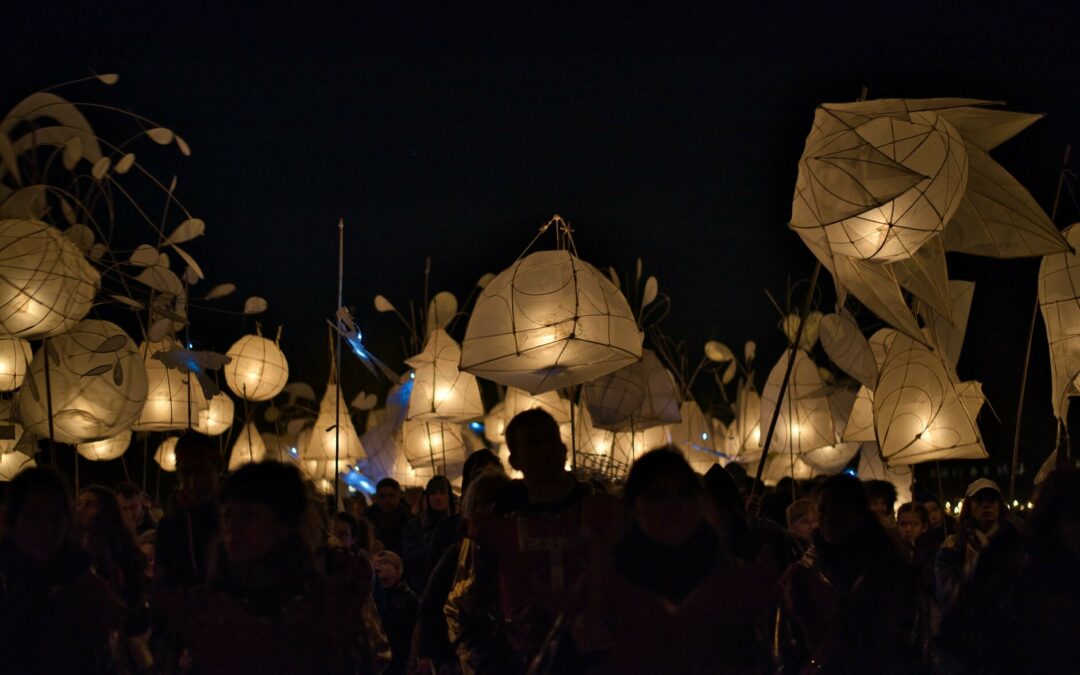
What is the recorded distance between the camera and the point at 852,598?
3785 millimetres

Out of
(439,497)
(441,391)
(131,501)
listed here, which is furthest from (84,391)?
(441,391)

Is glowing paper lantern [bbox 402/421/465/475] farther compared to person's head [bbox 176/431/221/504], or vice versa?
glowing paper lantern [bbox 402/421/465/475]

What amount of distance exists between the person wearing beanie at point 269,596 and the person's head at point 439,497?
3.52 m

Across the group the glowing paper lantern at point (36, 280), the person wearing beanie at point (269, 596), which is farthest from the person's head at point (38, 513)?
the glowing paper lantern at point (36, 280)

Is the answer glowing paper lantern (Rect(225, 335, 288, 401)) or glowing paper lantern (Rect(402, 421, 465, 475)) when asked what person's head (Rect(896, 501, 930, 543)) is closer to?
glowing paper lantern (Rect(402, 421, 465, 475))

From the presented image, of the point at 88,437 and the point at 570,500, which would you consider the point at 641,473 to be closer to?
the point at 570,500

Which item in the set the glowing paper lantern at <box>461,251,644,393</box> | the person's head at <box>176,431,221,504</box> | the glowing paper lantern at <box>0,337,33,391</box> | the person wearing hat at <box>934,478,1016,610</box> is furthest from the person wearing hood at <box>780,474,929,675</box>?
the glowing paper lantern at <box>0,337,33,391</box>

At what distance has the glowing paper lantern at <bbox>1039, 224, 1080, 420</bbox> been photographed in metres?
6.02

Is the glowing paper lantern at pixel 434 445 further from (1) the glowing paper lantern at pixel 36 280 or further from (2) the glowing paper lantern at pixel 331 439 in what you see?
(1) the glowing paper lantern at pixel 36 280

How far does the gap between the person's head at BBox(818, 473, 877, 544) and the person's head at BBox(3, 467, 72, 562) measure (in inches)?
86.4

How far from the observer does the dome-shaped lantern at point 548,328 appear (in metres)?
5.65

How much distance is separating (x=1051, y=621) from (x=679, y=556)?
95cm

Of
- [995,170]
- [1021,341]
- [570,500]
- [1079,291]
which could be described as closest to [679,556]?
[570,500]

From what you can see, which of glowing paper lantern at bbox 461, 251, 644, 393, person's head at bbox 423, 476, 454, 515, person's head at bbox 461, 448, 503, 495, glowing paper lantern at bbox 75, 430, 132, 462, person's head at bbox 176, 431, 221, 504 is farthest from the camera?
glowing paper lantern at bbox 75, 430, 132, 462
